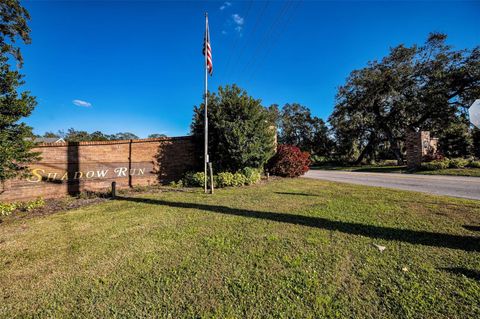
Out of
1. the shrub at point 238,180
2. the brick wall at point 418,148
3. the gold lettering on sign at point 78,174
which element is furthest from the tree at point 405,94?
the gold lettering on sign at point 78,174

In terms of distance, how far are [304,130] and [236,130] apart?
1210 inches

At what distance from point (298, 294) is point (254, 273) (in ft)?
1.95

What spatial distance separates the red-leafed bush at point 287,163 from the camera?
11734mm

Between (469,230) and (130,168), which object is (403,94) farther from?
(130,168)

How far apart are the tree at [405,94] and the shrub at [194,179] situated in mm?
20759

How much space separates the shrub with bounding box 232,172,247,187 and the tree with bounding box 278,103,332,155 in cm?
2674

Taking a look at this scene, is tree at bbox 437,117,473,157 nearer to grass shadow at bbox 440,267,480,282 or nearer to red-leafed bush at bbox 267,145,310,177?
red-leafed bush at bbox 267,145,310,177

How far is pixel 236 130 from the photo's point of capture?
868cm

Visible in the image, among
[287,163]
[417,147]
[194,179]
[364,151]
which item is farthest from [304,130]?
[194,179]

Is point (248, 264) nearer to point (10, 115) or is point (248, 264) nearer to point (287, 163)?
point (10, 115)

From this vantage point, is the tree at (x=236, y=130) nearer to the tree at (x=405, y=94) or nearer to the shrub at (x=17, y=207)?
the shrub at (x=17, y=207)

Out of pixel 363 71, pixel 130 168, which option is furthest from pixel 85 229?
pixel 363 71

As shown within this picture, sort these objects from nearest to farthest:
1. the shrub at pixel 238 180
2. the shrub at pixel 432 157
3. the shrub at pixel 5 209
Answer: the shrub at pixel 5 209
the shrub at pixel 238 180
the shrub at pixel 432 157

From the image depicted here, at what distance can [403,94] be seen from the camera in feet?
68.5
